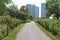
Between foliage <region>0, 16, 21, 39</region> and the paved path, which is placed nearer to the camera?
the paved path

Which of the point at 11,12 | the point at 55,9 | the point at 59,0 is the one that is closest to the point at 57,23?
the point at 59,0

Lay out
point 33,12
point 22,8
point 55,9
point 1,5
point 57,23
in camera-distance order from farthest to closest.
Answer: point 33,12 → point 22,8 → point 55,9 → point 57,23 → point 1,5

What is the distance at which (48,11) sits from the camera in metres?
75.1

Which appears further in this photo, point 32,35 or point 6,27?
point 32,35

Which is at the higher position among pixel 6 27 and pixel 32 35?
pixel 6 27

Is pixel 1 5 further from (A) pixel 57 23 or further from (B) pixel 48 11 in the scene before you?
(B) pixel 48 11

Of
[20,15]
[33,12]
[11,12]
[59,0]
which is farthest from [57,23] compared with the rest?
[33,12]

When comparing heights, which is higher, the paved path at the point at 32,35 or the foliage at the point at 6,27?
the foliage at the point at 6,27

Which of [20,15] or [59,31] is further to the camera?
[20,15]

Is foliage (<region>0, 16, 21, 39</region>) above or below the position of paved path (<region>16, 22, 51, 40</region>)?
above

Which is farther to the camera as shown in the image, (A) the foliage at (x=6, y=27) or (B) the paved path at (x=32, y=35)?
(A) the foliage at (x=6, y=27)

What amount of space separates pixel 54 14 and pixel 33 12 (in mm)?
76988

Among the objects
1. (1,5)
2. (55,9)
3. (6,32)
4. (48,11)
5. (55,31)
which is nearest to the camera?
(6,32)

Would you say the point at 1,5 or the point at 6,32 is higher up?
the point at 1,5
